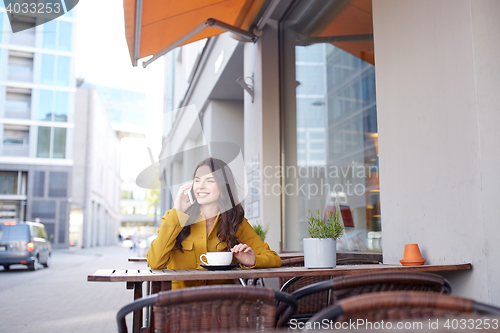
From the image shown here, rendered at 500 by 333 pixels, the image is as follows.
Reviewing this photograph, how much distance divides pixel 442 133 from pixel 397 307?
1600mm

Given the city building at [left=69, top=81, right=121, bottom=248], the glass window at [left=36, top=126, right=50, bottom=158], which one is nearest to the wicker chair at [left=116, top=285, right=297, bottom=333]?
the glass window at [left=36, top=126, right=50, bottom=158]

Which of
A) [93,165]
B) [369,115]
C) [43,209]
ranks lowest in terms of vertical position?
[43,209]

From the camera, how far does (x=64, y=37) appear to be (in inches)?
1401

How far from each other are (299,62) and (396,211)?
3.07 m

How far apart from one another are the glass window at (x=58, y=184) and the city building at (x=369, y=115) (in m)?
30.5

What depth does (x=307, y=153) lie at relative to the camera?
203 inches

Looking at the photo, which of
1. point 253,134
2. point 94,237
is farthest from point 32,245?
point 94,237

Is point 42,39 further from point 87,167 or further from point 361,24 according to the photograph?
point 361,24

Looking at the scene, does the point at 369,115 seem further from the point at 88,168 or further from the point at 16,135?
the point at 88,168

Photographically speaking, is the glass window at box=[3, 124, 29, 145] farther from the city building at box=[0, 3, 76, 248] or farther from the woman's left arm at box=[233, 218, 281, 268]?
the woman's left arm at box=[233, 218, 281, 268]

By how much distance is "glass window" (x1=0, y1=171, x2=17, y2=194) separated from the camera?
3384 cm

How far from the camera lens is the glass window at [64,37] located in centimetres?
3544

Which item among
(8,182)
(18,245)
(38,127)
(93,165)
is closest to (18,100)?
(38,127)

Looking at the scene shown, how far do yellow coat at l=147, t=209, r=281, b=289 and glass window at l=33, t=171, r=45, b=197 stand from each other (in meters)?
35.5
